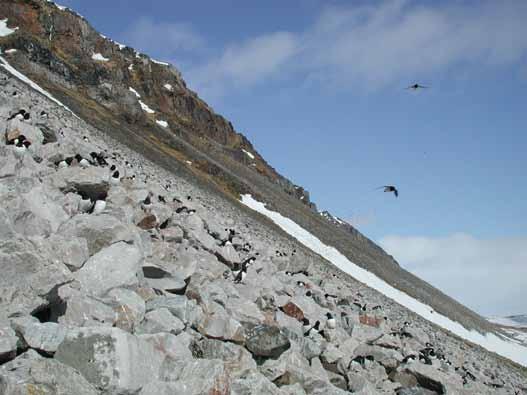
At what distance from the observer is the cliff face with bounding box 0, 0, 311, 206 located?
211ft

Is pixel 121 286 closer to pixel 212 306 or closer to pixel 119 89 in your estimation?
pixel 212 306

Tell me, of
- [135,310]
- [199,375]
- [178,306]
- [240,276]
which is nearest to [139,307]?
[135,310]

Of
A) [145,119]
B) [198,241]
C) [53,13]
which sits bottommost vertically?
[198,241]

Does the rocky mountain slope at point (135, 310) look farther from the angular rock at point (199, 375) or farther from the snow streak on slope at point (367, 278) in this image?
the snow streak on slope at point (367, 278)

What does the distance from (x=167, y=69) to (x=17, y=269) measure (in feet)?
401

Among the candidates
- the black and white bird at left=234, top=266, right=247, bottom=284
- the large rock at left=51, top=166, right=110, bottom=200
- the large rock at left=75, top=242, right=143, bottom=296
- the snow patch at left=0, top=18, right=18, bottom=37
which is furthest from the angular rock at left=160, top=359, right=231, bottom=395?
the snow patch at left=0, top=18, right=18, bottom=37

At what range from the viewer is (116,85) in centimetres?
7875

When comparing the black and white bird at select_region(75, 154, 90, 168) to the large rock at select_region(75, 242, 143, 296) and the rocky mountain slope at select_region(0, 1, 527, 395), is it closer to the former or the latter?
the rocky mountain slope at select_region(0, 1, 527, 395)

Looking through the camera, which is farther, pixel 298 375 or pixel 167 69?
pixel 167 69

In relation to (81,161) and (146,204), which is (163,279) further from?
(81,161)

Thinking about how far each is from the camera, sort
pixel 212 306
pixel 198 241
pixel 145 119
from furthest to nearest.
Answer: pixel 145 119, pixel 198 241, pixel 212 306

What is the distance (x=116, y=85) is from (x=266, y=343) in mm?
76402

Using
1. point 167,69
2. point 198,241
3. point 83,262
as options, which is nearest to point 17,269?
point 83,262

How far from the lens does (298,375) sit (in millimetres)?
7953
